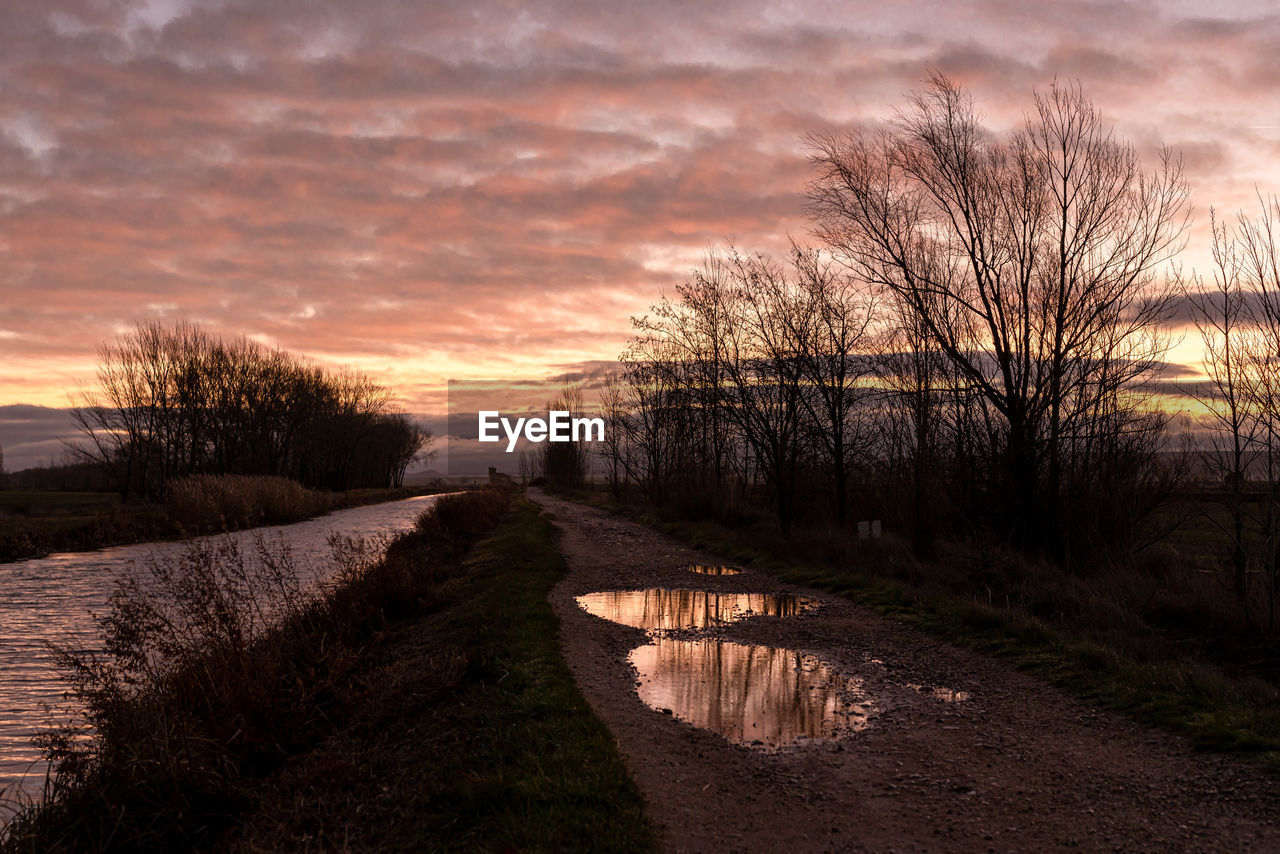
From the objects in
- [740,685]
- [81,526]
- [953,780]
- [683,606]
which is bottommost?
[81,526]

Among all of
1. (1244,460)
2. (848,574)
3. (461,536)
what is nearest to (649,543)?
(461,536)

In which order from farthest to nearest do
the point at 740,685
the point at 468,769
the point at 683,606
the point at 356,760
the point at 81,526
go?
the point at 81,526 < the point at 683,606 < the point at 740,685 < the point at 356,760 < the point at 468,769

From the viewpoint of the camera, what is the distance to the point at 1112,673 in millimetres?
7488

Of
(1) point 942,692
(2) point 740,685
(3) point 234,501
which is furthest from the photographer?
(3) point 234,501

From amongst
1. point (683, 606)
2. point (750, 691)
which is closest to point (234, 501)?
point (683, 606)

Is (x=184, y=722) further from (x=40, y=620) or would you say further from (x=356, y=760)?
(x=40, y=620)

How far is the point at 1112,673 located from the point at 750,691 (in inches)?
135

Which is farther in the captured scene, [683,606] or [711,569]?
[711,569]

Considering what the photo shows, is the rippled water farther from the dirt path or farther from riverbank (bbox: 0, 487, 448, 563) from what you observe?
the dirt path

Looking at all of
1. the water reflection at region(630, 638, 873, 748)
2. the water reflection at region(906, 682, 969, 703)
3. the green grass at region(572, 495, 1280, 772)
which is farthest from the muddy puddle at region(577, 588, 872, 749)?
the green grass at region(572, 495, 1280, 772)

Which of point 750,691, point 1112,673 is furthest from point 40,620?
point 1112,673

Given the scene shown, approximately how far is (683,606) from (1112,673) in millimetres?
6237

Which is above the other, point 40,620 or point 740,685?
point 740,685

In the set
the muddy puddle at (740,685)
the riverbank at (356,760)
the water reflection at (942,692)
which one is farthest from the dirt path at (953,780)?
the riverbank at (356,760)
